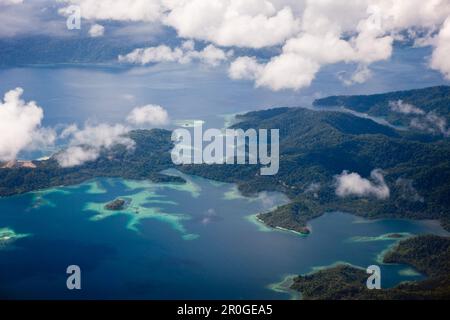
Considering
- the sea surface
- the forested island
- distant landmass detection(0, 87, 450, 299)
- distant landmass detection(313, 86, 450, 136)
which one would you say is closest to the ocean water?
distant landmass detection(313, 86, 450, 136)

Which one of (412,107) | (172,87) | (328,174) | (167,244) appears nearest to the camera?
(167,244)

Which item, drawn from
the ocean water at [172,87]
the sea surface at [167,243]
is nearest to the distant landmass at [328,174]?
the sea surface at [167,243]

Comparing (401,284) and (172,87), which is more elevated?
(172,87)

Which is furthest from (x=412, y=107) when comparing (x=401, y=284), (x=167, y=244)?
(x=401, y=284)

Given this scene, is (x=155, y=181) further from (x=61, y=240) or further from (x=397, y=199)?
(x=397, y=199)

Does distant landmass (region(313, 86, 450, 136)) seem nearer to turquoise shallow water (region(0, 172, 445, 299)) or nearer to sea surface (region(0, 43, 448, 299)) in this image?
turquoise shallow water (region(0, 172, 445, 299))

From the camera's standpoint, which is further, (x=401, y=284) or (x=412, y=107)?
(x=412, y=107)

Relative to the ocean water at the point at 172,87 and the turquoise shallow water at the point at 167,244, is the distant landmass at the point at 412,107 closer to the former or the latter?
the ocean water at the point at 172,87

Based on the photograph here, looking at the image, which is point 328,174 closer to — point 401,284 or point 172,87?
point 401,284
